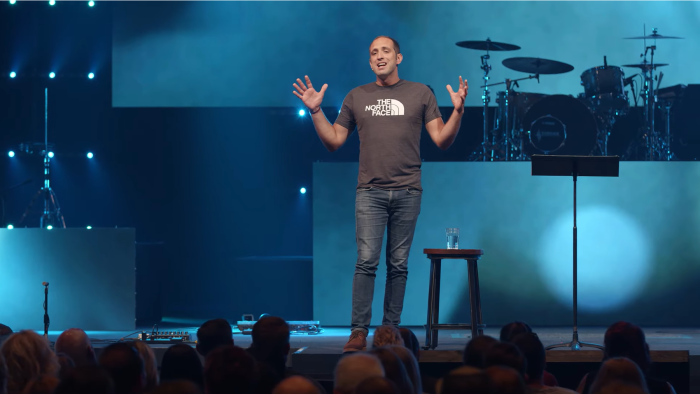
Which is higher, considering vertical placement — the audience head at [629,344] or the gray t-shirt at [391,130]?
the gray t-shirt at [391,130]

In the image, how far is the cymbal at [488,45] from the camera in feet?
23.6

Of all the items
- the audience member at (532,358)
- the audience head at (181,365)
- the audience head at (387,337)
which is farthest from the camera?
the audience head at (387,337)

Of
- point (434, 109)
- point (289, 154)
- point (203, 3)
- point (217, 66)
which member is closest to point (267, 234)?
point (289, 154)

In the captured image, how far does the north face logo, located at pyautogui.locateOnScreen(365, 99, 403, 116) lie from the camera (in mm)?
4270

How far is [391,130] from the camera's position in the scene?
4254 millimetres

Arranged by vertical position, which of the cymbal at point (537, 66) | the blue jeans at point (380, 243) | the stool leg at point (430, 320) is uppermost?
the cymbal at point (537, 66)

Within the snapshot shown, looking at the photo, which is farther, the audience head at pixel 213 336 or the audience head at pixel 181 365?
the audience head at pixel 213 336

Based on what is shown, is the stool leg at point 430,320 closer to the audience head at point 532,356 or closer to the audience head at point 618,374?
the audience head at point 532,356

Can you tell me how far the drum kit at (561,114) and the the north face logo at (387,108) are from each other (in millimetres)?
3055

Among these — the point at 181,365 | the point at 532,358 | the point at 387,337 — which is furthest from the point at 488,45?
the point at 181,365

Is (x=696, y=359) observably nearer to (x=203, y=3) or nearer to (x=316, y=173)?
(x=316, y=173)

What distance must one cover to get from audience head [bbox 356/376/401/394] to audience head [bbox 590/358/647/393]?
0.74 metres

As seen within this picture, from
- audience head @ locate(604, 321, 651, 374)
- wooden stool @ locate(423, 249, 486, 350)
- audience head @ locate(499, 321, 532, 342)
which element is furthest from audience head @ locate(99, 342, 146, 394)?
wooden stool @ locate(423, 249, 486, 350)

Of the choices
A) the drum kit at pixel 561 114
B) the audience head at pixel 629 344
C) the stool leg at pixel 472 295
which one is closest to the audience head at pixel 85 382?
the audience head at pixel 629 344
